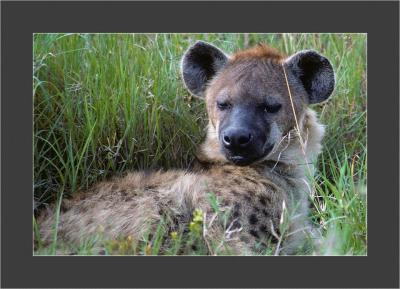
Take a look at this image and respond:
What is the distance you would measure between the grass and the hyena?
0.78 ft

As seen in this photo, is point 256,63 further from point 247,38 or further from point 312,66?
point 247,38

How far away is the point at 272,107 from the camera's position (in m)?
4.02

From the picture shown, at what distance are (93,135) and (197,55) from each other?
2.65ft

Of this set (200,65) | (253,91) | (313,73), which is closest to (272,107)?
(253,91)

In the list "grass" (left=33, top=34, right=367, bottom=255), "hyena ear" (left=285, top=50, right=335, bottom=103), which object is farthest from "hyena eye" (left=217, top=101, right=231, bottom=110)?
"grass" (left=33, top=34, right=367, bottom=255)

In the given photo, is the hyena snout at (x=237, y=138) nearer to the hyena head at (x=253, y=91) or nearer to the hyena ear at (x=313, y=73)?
the hyena head at (x=253, y=91)

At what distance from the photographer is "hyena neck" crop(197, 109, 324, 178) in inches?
165

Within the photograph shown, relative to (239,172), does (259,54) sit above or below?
above

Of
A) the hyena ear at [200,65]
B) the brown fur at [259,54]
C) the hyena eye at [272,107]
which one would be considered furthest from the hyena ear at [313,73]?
the hyena ear at [200,65]

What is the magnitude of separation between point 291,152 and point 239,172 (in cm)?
36

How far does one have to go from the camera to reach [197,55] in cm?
438

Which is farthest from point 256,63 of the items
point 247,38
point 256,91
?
point 247,38

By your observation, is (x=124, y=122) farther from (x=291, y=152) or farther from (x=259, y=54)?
(x=291, y=152)

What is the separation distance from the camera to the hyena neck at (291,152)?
165 inches
